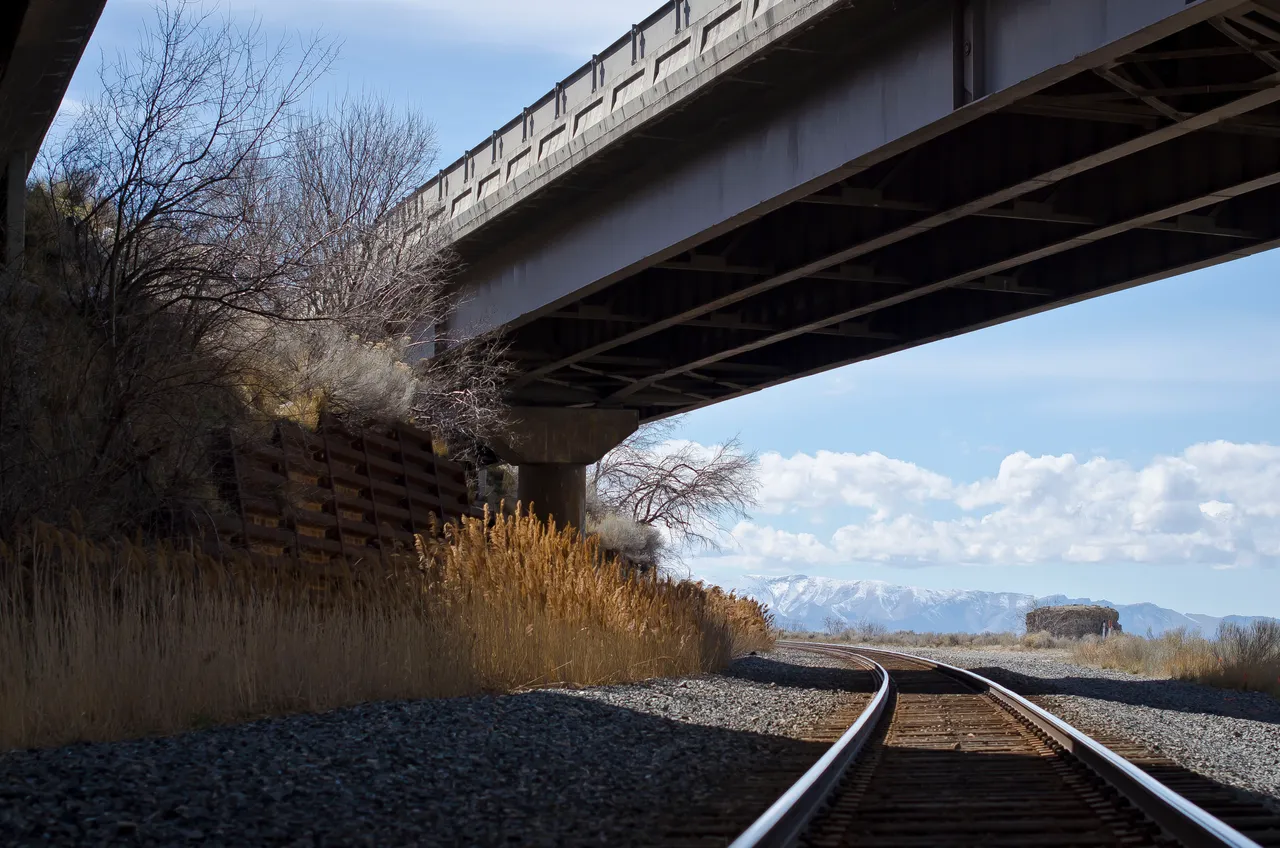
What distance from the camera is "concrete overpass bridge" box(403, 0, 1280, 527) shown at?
43.9 feet

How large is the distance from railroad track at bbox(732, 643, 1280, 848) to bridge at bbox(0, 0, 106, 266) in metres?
10.8

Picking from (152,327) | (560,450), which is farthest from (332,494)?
(560,450)

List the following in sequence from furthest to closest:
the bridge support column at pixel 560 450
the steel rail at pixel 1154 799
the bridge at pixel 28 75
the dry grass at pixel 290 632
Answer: the bridge support column at pixel 560 450 < the bridge at pixel 28 75 < the dry grass at pixel 290 632 < the steel rail at pixel 1154 799

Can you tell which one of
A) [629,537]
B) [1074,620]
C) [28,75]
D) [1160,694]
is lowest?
[1074,620]

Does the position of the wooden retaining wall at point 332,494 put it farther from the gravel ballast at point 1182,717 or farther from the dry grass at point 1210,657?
the dry grass at point 1210,657

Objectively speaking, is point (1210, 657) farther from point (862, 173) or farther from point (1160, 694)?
point (862, 173)

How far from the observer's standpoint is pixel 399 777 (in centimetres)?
652

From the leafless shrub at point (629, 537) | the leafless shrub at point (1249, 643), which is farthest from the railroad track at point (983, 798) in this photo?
the leafless shrub at point (629, 537)

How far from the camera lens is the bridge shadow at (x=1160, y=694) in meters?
13.7

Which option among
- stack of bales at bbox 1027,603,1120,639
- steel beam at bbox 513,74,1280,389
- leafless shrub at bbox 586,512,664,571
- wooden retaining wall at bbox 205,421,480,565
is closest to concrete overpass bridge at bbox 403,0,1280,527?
steel beam at bbox 513,74,1280,389

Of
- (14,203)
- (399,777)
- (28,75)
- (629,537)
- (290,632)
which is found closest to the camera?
(399,777)

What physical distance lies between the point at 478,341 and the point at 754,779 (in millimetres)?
19101

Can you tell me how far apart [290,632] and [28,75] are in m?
8.99

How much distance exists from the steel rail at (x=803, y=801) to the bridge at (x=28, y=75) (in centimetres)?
1053
